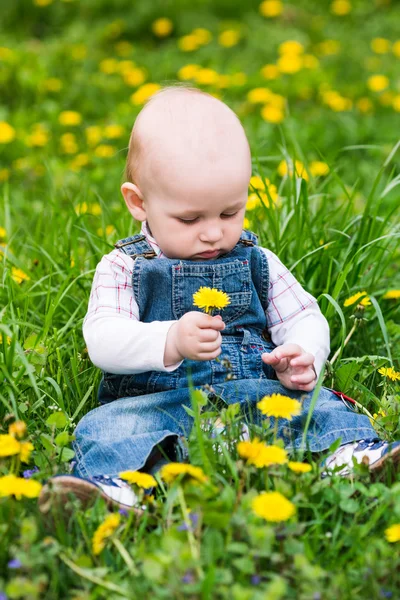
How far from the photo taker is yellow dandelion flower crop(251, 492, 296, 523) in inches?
53.0

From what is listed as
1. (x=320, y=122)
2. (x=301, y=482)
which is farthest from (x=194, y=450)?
(x=320, y=122)

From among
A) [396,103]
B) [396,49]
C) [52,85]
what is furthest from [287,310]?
[396,49]

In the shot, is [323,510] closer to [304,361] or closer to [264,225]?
[304,361]

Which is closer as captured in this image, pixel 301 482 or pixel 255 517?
pixel 255 517

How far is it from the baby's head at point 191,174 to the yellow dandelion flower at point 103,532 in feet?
2.28

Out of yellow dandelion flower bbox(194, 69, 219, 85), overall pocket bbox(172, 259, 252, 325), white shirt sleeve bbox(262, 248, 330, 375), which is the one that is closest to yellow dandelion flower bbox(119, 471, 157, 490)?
overall pocket bbox(172, 259, 252, 325)

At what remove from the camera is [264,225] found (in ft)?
9.11

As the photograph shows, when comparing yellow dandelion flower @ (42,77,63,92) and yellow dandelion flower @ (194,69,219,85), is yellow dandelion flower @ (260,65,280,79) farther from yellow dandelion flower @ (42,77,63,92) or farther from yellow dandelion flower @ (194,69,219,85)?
yellow dandelion flower @ (42,77,63,92)

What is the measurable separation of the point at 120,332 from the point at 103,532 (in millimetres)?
505

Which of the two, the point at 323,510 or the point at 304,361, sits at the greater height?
the point at 304,361

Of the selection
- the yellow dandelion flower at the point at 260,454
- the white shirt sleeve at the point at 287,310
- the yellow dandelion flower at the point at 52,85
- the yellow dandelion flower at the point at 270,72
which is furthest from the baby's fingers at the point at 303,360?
the yellow dandelion flower at the point at 52,85

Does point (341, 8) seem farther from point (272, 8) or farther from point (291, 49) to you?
point (291, 49)

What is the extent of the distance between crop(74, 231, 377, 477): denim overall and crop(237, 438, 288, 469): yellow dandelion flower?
26cm

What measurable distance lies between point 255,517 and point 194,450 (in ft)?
0.89
